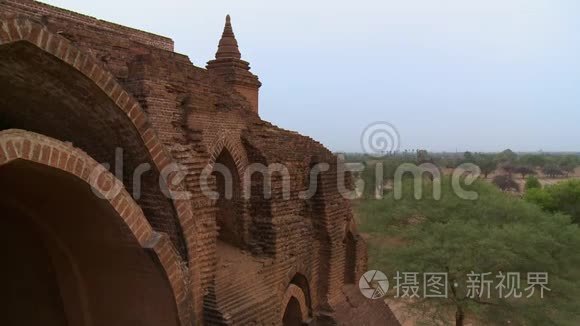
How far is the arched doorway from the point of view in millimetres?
4184

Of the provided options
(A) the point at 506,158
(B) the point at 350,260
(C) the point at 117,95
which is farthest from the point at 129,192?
(A) the point at 506,158

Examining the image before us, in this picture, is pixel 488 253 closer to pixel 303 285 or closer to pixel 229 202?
pixel 303 285

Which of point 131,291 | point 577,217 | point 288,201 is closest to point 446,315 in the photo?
point 288,201

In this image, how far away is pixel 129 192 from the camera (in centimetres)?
509

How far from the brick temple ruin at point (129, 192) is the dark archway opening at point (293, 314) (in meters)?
0.03

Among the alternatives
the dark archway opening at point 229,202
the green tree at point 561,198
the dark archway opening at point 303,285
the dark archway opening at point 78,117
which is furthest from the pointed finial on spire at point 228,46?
the green tree at point 561,198

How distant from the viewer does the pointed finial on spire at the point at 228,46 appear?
12.0m

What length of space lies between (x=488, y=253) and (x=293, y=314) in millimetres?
6583

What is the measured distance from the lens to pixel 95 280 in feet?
16.6

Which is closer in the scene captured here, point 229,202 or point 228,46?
point 229,202

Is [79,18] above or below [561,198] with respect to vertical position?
above

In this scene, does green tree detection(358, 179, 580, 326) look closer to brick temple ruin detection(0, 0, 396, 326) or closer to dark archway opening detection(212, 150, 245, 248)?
brick temple ruin detection(0, 0, 396, 326)

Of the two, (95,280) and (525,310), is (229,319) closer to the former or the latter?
(95,280)

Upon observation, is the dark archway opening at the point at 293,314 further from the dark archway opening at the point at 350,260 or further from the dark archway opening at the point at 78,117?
the dark archway opening at the point at 78,117
